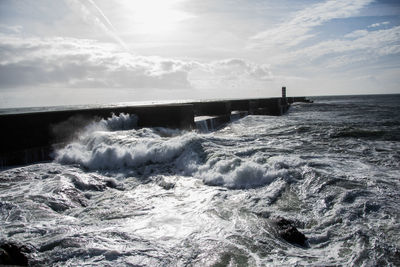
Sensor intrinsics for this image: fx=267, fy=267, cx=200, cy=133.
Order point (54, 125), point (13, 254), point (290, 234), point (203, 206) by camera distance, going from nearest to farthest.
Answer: point (13, 254) < point (290, 234) < point (203, 206) < point (54, 125)

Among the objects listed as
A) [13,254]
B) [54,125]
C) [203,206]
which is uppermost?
[54,125]

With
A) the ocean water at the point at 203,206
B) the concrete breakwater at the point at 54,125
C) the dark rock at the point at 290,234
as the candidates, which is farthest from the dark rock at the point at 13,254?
the concrete breakwater at the point at 54,125

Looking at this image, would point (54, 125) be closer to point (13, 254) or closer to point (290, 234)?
point (13, 254)

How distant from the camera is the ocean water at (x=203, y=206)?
Answer: 9.25 ft

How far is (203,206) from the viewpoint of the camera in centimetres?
410

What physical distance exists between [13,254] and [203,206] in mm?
2401

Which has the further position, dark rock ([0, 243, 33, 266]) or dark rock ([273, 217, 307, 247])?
dark rock ([273, 217, 307, 247])

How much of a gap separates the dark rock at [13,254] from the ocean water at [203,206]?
108 mm

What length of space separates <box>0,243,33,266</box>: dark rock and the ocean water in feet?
0.35

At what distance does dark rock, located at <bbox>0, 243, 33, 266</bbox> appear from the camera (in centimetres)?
246

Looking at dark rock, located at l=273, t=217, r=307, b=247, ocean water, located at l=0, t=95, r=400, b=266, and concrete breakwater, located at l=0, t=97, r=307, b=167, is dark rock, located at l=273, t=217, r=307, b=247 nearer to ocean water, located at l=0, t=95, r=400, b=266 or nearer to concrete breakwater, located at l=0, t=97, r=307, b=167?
ocean water, located at l=0, t=95, r=400, b=266

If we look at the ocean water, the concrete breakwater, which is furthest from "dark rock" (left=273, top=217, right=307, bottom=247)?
the concrete breakwater

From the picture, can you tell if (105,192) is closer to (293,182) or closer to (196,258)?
(196,258)

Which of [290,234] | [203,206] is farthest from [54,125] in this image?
[290,234]
